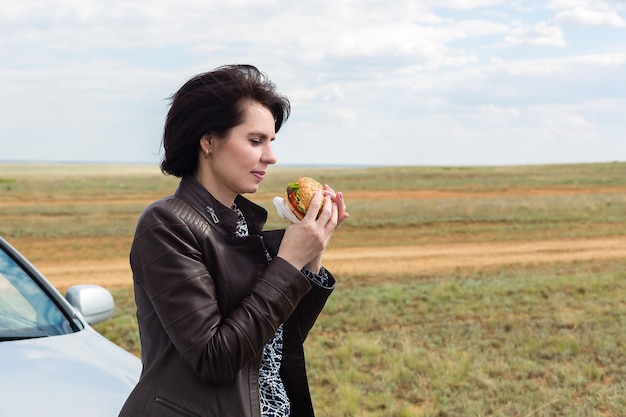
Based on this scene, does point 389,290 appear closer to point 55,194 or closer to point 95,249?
point 95,249

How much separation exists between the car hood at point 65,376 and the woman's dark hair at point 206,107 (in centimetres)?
Answer: 97

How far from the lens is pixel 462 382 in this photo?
20.4 feet

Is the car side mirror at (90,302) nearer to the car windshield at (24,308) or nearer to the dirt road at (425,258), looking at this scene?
the car windshield at (24,308)

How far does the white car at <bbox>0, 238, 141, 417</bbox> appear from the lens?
96.8 inches

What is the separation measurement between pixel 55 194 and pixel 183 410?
29.5 m

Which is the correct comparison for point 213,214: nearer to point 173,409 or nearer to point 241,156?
point 241,156

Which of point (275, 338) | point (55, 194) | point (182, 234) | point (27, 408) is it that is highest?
point (182, 234)

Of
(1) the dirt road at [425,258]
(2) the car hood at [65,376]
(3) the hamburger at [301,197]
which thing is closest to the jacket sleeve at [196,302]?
(3) the hamburger at [301,197]

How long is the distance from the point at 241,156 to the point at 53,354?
1482 millimetres

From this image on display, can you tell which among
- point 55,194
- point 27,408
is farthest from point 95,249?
point 55,194

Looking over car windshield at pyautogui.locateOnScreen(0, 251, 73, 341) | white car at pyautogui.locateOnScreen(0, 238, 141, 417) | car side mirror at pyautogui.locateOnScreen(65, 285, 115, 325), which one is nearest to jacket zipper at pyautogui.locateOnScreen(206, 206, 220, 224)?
white car at pyautogui.locateOnScreen(0, 238, 141, 417)

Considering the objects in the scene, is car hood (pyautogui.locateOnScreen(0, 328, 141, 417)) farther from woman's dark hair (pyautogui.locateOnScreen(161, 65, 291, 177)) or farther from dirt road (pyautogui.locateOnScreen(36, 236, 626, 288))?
dirt road (pyautogui.locateOnScreen(36, 236, 626, 288))

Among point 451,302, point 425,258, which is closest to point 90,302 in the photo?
point 451,302

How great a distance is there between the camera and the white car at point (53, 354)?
246 centimetres
